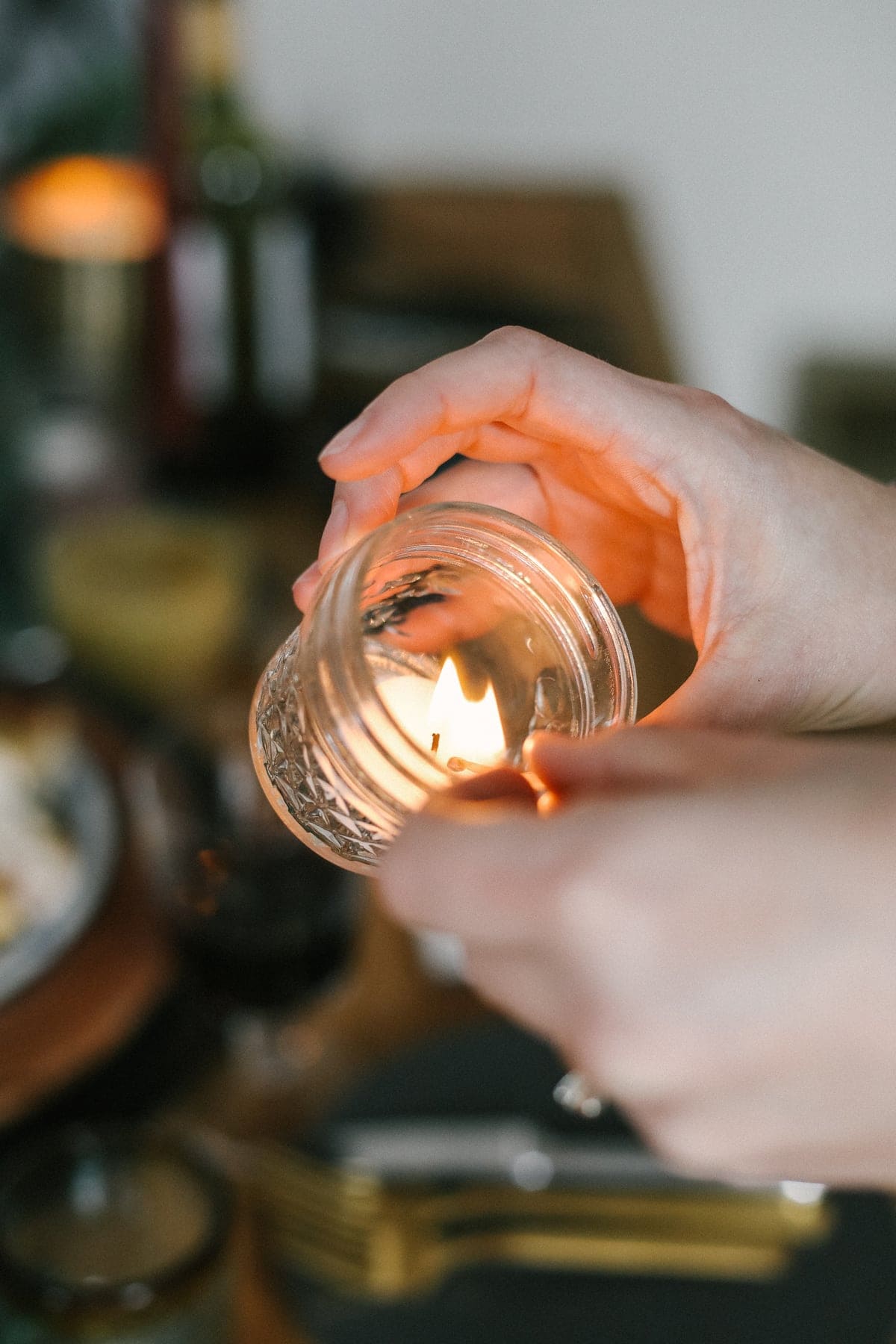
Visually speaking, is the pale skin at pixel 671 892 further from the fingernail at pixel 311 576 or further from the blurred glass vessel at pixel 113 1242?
the blurred glass vessel at pixel 113 1242

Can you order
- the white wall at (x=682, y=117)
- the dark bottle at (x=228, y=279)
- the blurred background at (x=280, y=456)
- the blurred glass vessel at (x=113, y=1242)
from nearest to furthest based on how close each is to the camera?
the blurred glass vessel at (x=113, y=1242), the blurred background at (x=280, y=456), the dark bottle at (x=228, y=279), the white wall at (x=682, y=117)

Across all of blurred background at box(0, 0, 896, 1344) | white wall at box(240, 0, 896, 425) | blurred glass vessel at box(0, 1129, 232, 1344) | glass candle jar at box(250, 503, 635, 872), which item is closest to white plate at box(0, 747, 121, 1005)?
blurred background at box(0, 0, 896, 1344)

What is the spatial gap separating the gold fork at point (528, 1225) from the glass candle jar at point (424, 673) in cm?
24

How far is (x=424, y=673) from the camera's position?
30 centimetres

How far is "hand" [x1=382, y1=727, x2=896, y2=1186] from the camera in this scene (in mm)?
193

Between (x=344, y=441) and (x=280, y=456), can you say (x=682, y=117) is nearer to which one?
(x=280, y=456)

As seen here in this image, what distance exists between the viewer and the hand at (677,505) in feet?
0.94

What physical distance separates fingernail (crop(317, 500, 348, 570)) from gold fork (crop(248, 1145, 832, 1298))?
28cm

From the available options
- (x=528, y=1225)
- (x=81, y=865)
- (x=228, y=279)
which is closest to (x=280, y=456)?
(x=228, y=279)

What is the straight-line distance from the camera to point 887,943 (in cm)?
20

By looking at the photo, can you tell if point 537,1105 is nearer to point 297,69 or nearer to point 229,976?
point 229,976

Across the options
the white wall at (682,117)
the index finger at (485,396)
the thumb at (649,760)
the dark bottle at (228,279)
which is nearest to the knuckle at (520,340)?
the index finger at (485,396)

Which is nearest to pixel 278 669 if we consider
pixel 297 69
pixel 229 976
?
pixel 229 976

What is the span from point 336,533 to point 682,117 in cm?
172
